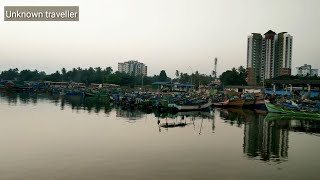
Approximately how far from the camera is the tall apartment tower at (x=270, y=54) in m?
154

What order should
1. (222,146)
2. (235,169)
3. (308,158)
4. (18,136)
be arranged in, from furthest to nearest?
(18,136)
(222,146)
(308,158)
(235,169)

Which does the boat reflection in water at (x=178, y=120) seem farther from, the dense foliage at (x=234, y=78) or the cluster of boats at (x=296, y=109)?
the dense foliage at (x=234, y=78)

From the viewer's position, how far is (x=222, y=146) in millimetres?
26078

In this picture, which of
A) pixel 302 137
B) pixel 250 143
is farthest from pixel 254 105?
pixel 250 143

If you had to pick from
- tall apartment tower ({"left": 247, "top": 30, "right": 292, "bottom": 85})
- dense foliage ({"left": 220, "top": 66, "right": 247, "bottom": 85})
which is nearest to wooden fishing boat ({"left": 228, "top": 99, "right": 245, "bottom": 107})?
dense foliage ({"left": 220, "top": 66, "right": 247, "bottom": 85})

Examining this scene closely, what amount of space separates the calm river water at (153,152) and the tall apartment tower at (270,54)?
125m

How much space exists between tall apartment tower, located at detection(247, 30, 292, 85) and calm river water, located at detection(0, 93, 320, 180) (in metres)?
125

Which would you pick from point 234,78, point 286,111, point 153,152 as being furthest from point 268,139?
point 234,78

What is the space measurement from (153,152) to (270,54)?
145m

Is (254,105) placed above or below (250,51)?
below

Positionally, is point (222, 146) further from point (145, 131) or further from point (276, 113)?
point (276, 113)

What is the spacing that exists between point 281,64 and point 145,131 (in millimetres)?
135511

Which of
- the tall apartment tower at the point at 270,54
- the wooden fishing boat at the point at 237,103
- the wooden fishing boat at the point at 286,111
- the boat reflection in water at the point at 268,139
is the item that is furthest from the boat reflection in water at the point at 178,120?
the tall apartment tower at the point at 270,54

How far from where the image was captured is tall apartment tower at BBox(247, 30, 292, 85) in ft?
504
